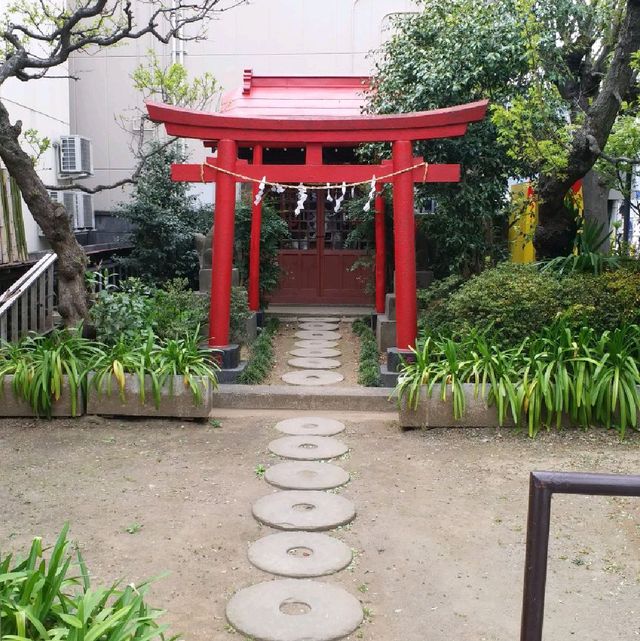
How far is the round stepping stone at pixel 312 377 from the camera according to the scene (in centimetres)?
853

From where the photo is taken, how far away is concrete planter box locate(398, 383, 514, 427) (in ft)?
21.8

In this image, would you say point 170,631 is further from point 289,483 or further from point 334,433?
point 334,433

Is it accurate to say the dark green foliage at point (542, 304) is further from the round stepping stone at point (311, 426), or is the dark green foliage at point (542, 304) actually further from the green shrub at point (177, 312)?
the green shrub at point (177, 312)

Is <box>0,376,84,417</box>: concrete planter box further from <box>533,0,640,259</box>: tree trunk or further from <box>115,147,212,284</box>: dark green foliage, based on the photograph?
<box>115,147,212,284</box>: dark green foliage

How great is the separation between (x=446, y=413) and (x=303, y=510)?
7.42 feet

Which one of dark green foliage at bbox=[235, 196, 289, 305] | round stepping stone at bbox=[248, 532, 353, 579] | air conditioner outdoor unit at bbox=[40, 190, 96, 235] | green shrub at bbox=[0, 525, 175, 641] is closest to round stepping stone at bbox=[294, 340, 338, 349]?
dark green foliage at bbox=[235, 196, 289, 305]

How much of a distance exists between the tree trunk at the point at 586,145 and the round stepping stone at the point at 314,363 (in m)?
3.28

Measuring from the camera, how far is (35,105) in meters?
12.7

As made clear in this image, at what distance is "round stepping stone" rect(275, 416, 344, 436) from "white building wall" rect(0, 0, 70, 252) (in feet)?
23.3

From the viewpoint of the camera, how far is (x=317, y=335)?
11242 mm

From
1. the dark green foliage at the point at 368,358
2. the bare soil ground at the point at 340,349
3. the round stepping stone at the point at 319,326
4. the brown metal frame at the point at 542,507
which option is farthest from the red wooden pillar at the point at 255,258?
the brown metal frame at the point at 542,507

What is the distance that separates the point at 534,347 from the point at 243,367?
3397 mm

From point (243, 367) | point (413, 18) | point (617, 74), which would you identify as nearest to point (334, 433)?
point (243, 367)

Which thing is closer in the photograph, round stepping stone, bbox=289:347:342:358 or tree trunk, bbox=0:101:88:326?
tree trunk, bbox=0:101:88:326
